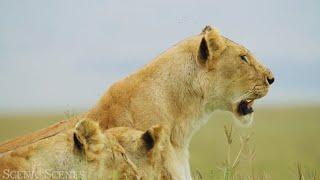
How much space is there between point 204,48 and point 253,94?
636mm

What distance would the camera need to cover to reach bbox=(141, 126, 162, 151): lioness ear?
611cm

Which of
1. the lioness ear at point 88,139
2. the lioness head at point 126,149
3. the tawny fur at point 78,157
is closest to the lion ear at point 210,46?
the lioness head at point 126,149

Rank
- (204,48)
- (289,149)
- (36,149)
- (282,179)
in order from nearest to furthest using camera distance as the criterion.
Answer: (36,149), (204,48), (282,179), (289,149)

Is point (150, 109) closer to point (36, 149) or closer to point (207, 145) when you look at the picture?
point (36, 149)

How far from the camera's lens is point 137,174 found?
573 centimetres

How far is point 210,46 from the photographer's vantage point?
7.14m

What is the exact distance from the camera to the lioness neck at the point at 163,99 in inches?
269

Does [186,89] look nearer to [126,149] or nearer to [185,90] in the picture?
[185,90]

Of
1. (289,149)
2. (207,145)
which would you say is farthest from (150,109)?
(207,145)

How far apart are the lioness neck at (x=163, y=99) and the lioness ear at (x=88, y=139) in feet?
3.93

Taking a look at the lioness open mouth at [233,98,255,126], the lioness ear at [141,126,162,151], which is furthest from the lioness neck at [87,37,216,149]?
the lioness ear at [141,126,162,151]

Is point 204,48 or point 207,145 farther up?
point 207,145

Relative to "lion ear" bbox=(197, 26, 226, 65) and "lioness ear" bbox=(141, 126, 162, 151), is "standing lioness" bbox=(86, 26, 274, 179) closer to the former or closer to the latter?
"lion ear" bbox=(197, 26, 226, 65)

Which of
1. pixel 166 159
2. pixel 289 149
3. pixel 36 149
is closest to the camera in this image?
pixel 36 149
